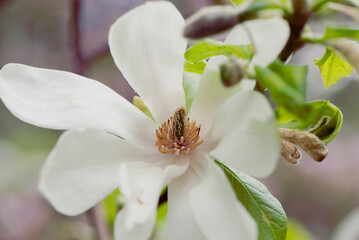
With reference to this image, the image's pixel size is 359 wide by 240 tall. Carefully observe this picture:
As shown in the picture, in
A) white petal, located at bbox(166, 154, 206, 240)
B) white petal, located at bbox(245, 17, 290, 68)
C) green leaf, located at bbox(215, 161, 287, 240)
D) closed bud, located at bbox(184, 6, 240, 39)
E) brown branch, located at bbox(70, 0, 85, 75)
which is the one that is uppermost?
closed bud, located at bbox(184, 6, 240, 39)

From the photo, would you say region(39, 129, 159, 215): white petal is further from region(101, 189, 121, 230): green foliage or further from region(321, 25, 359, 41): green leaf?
region(101, 189, 121, 230): green foliage

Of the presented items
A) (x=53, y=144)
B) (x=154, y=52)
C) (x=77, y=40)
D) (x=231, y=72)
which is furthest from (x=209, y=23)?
(x=53, y=144)

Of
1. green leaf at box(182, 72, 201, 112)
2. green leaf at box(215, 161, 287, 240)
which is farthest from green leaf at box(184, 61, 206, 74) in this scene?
green leaf at box(215, 161, 287, 240)

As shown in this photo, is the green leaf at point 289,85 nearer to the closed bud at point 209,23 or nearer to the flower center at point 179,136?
the closed bud at point 209,23

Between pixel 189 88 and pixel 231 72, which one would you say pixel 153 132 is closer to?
pixel 189 88

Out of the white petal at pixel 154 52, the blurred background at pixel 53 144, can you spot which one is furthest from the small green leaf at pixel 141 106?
the blurred background at pixel 53 144
